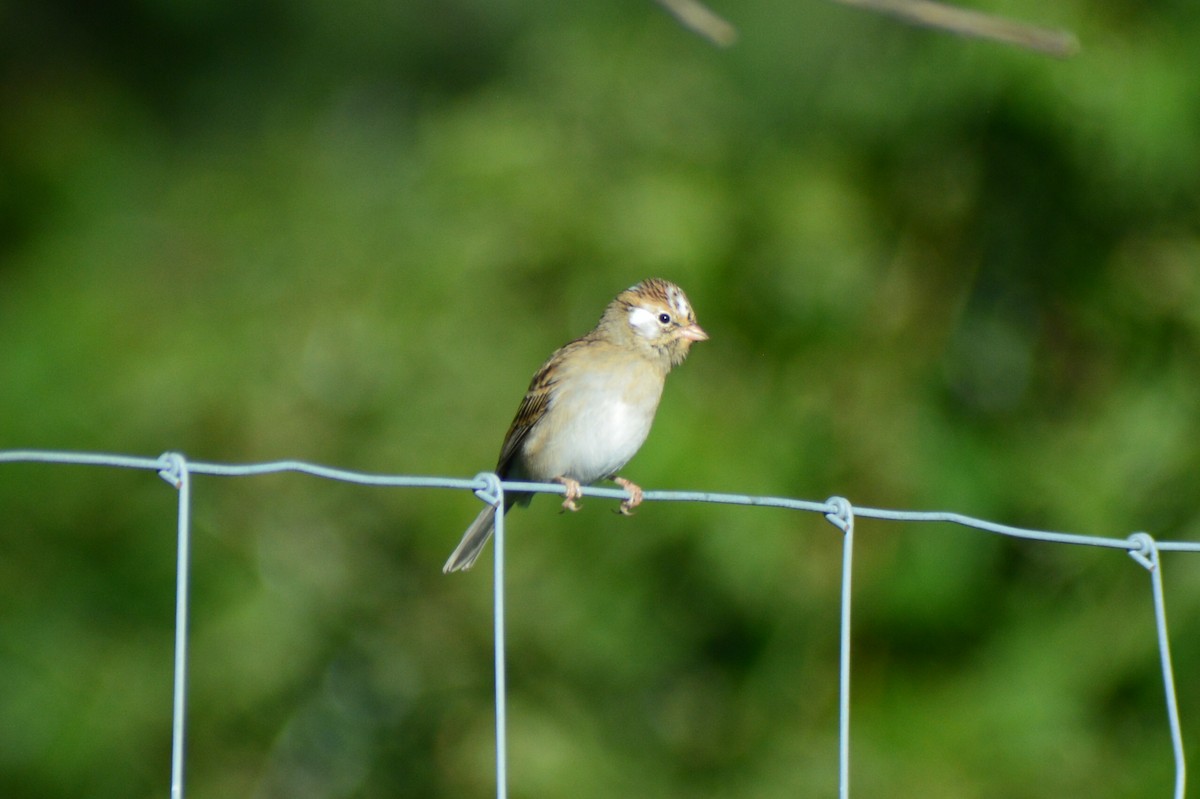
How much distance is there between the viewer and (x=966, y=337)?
15.2 feet

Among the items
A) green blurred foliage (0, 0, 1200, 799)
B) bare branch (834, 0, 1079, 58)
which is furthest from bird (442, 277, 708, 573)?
bare branch (834, 0, 1079, 58)

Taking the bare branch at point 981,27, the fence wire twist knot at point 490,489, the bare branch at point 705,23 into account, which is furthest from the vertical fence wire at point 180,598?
the bare branch at point 981,27

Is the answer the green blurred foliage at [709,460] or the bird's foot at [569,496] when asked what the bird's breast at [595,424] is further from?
the green blurred foliage at [709,460]

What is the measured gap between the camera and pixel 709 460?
4.39m

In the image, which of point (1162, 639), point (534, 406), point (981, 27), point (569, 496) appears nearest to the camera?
point (981, 27)

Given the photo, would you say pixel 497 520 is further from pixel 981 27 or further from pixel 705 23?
pixel 981 27

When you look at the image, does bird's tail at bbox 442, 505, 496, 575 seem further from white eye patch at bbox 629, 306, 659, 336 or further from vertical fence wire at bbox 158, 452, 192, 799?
vertical fence wire at bbox 158, 452, 192, 799

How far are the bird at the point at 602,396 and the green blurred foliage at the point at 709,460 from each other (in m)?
0.34

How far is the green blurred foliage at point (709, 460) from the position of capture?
4465 millimetres

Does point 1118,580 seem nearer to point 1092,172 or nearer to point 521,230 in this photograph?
point 1092,172

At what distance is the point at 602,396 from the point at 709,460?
0.54 meters

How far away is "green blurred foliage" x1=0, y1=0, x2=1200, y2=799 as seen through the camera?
4.46 m

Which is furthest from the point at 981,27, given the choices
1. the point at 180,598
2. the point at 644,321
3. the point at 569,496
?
the point at 644,321

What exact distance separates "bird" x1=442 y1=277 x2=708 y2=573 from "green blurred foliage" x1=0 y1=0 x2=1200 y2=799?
336mm
